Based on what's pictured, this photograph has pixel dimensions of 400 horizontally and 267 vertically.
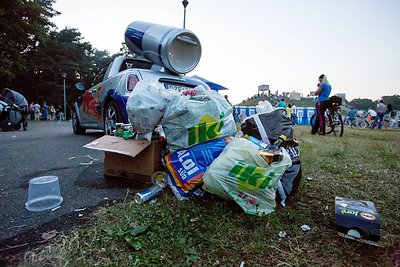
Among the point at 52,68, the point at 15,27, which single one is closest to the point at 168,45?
the point at 15,27

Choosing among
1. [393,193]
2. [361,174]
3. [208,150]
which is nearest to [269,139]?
[208,150]

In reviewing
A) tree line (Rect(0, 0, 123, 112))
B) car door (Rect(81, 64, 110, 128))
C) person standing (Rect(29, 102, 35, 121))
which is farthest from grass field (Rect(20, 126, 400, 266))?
person standing (Rect(29, 102, 35, 121))

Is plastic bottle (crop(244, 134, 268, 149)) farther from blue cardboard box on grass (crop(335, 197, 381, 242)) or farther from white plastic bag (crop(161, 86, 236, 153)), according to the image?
blue cardboard box on grass (crop(335, 197, 381, 242))

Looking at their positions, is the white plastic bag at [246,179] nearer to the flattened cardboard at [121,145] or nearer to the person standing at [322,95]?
the flattened cardboard at [121,145]

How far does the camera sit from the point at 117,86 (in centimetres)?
350

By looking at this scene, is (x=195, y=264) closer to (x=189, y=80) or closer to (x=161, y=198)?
(x=161, y=198)

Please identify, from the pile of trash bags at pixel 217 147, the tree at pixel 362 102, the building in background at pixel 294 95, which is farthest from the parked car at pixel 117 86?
the tree at pixel 362 102

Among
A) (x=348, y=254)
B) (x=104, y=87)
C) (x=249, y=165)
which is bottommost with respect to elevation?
(x=348, y=254)

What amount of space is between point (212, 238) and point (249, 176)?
42cm

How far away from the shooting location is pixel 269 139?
1.98 m

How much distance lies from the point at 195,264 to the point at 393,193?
5.97 ft

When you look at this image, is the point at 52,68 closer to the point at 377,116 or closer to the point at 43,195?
the point at 377,116

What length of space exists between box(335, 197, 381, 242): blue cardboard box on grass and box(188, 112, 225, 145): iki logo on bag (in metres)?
0.94

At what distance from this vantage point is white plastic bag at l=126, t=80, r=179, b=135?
2.04 metres
